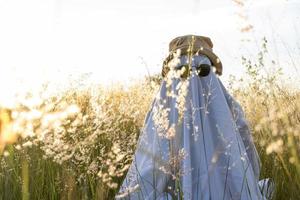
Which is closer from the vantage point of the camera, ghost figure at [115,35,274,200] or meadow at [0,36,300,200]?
meadow at [0,36,300,200]

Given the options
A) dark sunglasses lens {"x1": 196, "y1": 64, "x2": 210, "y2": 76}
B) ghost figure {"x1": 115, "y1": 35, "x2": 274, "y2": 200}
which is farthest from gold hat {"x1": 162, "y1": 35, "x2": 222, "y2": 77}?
dark sunglasses lens {"x1": 196, "y1": 64, "x2": 210, "y2": 76}

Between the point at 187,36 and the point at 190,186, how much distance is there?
1.26 meters

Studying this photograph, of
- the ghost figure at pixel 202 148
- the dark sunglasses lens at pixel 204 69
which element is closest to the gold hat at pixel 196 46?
the ghost figure at pixel 202 148

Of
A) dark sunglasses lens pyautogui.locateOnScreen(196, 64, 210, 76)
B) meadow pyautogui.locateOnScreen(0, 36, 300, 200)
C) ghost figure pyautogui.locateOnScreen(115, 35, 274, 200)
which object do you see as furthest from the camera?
dark sunglasses lens pyautogui.locateOnScreen(196, 64, 210, 76)

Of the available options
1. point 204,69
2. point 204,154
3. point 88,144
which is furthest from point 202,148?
point 88,144

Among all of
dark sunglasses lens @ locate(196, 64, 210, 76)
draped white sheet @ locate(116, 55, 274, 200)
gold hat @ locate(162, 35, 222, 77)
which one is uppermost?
gold hat @ locate(162, 35, 222, 77)

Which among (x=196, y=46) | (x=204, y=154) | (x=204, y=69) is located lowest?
(x=204, y=154)

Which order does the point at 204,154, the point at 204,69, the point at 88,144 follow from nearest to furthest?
the point at 88,144 < the point at 204,154 < the point at 204,69

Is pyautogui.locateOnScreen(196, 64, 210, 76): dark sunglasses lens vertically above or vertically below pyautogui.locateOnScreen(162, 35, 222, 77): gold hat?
below

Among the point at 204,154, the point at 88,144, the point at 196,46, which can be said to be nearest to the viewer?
the point at 88,144

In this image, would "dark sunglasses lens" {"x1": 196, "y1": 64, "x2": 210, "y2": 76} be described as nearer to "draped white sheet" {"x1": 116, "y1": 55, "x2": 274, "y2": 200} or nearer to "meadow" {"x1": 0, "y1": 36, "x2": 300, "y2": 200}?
"draped white sheet" {"x1": 116, "y1": 55, "x2": 274, "y2": 200}

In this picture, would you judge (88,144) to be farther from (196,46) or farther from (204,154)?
(196,46)

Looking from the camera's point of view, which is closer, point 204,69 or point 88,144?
point 88,144

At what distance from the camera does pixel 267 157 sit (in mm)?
4055
